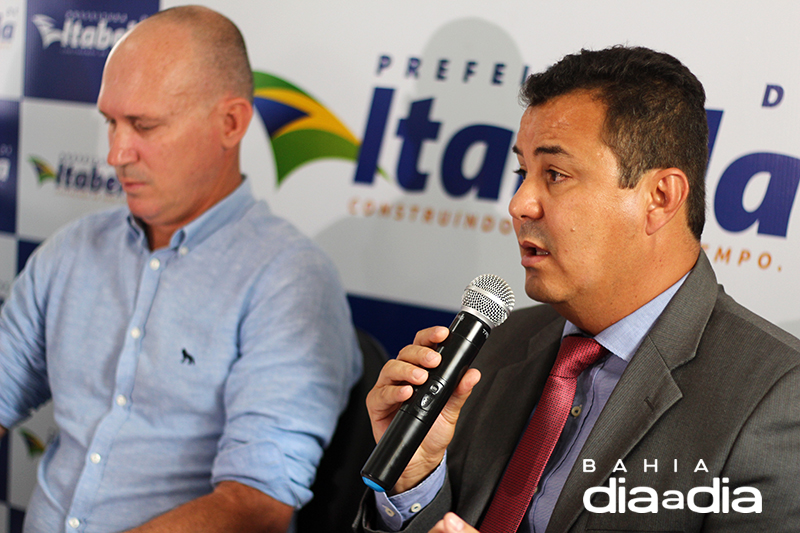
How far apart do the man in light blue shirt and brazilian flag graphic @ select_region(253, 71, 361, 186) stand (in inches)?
17.5

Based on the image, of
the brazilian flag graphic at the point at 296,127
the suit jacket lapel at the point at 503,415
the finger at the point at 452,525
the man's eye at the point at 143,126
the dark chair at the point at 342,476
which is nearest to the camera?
the finger at the point at 452,525

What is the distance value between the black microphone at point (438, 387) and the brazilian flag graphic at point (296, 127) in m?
1.17

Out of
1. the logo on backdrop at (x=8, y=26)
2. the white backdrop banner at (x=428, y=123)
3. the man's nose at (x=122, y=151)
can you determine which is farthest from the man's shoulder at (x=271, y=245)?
the logo on backdrop at (x=8, y=26)

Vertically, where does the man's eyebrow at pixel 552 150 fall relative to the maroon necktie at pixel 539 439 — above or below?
above

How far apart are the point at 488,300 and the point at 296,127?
135 cm

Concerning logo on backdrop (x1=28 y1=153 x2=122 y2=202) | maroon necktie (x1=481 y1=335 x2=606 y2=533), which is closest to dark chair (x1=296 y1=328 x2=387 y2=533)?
maroon necktie (x1=481 y1=335 x2=606 y2=533)

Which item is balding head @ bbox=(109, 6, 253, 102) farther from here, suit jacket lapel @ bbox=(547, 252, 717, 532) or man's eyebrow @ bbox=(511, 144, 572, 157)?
suit jacket lapel @ bbox=(547, 252, 717, 532)

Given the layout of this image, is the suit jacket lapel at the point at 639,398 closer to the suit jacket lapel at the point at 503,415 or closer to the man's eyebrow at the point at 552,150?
the suit jacket lapel at the point at 503,415

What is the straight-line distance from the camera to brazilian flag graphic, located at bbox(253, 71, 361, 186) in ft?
6.82

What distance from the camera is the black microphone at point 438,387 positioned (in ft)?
2.83

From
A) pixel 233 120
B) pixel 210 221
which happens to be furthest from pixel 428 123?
pixel 210 221

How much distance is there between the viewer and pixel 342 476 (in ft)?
4.76

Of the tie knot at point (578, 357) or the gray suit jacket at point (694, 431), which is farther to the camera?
the tie knot at point (578, 357)

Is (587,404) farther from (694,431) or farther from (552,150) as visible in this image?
(552,150)
